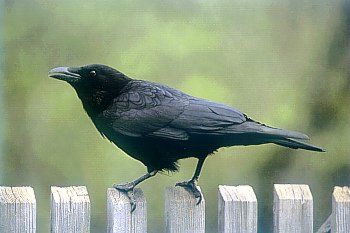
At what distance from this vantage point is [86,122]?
2066 millimetres

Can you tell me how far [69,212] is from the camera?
183 centimetres

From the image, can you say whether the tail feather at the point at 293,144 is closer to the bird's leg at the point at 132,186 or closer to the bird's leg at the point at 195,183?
the bird's leg at the point at 195,183

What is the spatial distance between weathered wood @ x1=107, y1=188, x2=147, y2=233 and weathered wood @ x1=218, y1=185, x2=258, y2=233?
0.20 meters

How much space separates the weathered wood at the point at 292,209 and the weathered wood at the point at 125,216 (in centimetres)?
33

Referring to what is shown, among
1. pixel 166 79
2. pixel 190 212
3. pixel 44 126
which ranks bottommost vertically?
pixel 190 212

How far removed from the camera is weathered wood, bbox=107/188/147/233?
1843 mm

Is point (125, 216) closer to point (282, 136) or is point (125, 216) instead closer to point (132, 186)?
point (132, 186)

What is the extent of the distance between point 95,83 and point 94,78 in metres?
0.01

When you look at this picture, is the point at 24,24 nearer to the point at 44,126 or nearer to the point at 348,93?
the point at 44,126

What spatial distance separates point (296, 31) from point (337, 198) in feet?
1.62

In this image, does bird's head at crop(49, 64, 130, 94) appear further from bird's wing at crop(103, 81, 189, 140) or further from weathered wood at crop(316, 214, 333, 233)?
weathered wood at crop(316, 214, 333, 233)

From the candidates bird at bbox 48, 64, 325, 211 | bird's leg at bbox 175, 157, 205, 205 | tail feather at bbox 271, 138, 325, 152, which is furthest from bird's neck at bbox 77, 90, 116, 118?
tail feather at bbox 271, 138, 325, 152

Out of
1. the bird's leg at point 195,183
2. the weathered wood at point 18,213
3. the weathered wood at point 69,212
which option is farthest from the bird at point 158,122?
the weathered wood at point 18,213

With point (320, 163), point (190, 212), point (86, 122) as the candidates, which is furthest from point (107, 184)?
point (320, 163)
